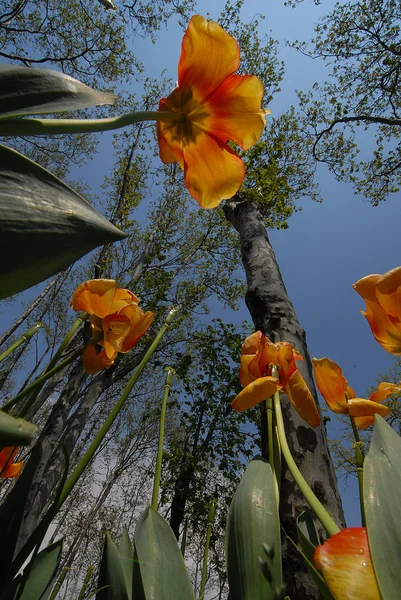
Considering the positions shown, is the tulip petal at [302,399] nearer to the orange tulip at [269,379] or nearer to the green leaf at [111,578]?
the orange tulip at [269,379]

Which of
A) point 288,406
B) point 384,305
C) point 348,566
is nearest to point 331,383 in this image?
point 384,305

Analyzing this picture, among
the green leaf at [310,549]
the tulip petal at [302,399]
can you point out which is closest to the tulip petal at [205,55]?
the tulip petal at [302,399]

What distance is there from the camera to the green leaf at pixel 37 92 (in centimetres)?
28

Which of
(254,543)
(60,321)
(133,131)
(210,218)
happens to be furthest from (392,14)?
(60,321)

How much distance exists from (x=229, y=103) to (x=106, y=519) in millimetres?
14851

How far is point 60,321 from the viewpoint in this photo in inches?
423

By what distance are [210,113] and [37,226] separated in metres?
0.31

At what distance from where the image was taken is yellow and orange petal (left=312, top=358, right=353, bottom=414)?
0.39 meters

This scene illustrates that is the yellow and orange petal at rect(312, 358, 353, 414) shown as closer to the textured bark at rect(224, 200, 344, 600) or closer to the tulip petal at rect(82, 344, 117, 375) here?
the tulip petal at rect(82, 344, 117, 375)

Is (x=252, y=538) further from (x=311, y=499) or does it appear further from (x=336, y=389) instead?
(x=336, y=389)

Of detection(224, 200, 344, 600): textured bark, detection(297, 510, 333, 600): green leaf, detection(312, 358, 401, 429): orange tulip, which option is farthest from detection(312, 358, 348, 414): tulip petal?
detection(224, 200, 344, 600): textured bark

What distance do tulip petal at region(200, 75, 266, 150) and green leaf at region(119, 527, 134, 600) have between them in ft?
1.52

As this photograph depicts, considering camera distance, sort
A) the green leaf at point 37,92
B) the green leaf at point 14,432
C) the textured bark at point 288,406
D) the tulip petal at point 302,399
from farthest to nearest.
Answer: the textured bark at point 288,406 < the tulip petal at point 302,399 < the green leaf at point 37,92 < the green leaf at point 14,432

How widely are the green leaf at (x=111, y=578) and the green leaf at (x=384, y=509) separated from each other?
206mm
